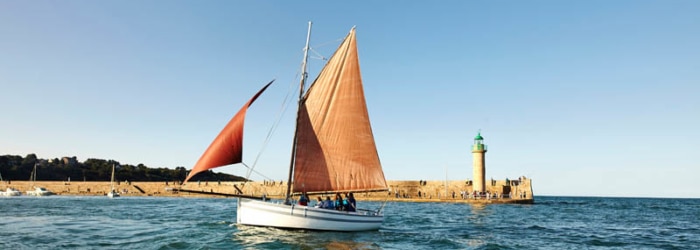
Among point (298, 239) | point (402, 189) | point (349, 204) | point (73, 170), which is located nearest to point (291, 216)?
point (298, 239)

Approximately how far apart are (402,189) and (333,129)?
181 feet

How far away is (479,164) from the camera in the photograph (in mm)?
66688

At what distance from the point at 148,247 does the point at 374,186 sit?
12727 mm

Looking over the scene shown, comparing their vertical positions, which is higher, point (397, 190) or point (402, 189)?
point (402, 189)

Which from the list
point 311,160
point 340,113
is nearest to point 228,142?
point 311,160

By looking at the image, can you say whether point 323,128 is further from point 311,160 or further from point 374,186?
point 374,186

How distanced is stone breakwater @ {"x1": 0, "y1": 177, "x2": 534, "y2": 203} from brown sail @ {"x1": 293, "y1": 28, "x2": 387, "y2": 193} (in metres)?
31.5

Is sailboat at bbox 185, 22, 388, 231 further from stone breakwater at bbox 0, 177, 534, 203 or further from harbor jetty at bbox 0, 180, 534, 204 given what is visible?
harbor jetty at bbox 0, 180, 534, 204

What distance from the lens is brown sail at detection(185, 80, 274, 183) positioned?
23.2 m

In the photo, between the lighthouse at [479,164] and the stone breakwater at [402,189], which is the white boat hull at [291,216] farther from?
the lighthouse at [479,164]

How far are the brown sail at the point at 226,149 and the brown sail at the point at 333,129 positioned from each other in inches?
144

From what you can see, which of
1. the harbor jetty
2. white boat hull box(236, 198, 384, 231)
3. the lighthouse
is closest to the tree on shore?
the harbor jetty

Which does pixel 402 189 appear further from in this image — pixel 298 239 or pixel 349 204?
pixel 298 239

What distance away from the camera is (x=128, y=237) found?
76.8 ft
